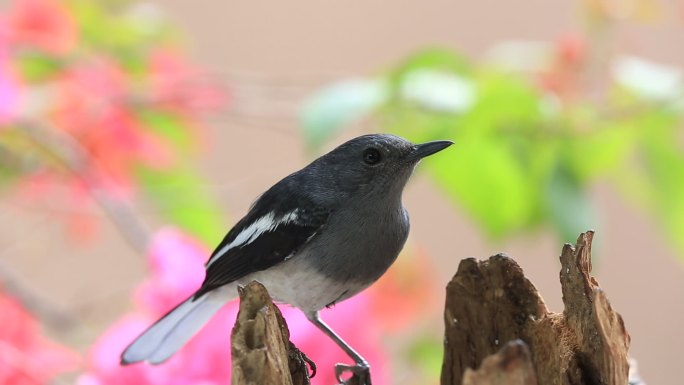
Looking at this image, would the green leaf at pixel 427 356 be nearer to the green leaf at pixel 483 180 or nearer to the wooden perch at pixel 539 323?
the green leaf at pixel 483 180

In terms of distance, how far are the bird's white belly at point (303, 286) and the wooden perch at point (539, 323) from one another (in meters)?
0.12

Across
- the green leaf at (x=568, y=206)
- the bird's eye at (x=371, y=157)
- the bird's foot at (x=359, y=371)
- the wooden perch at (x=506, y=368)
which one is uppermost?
the green leaf at (x=568, y=206)

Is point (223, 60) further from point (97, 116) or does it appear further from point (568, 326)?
point (568, 326)

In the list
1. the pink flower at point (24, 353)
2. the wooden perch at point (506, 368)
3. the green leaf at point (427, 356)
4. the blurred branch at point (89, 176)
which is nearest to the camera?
the wooden perch at point (506, 368)

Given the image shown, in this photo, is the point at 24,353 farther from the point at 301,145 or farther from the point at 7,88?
the point at 301,145

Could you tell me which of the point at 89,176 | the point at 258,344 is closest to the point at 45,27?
the point at 89,176

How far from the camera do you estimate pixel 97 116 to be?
3.17ft

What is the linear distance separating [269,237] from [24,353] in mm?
358

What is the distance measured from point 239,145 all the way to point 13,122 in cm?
126

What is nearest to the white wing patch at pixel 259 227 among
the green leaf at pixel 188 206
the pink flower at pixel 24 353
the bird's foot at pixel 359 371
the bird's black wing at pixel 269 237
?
the bird's black wing at pixel 269 237

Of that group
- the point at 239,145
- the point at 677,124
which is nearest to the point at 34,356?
the point at 677,124

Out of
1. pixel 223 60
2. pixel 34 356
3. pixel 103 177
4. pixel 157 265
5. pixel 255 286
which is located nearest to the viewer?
pixel 255 286

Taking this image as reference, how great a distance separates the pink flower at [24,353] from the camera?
68 cm

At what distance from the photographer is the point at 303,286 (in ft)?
1.76
